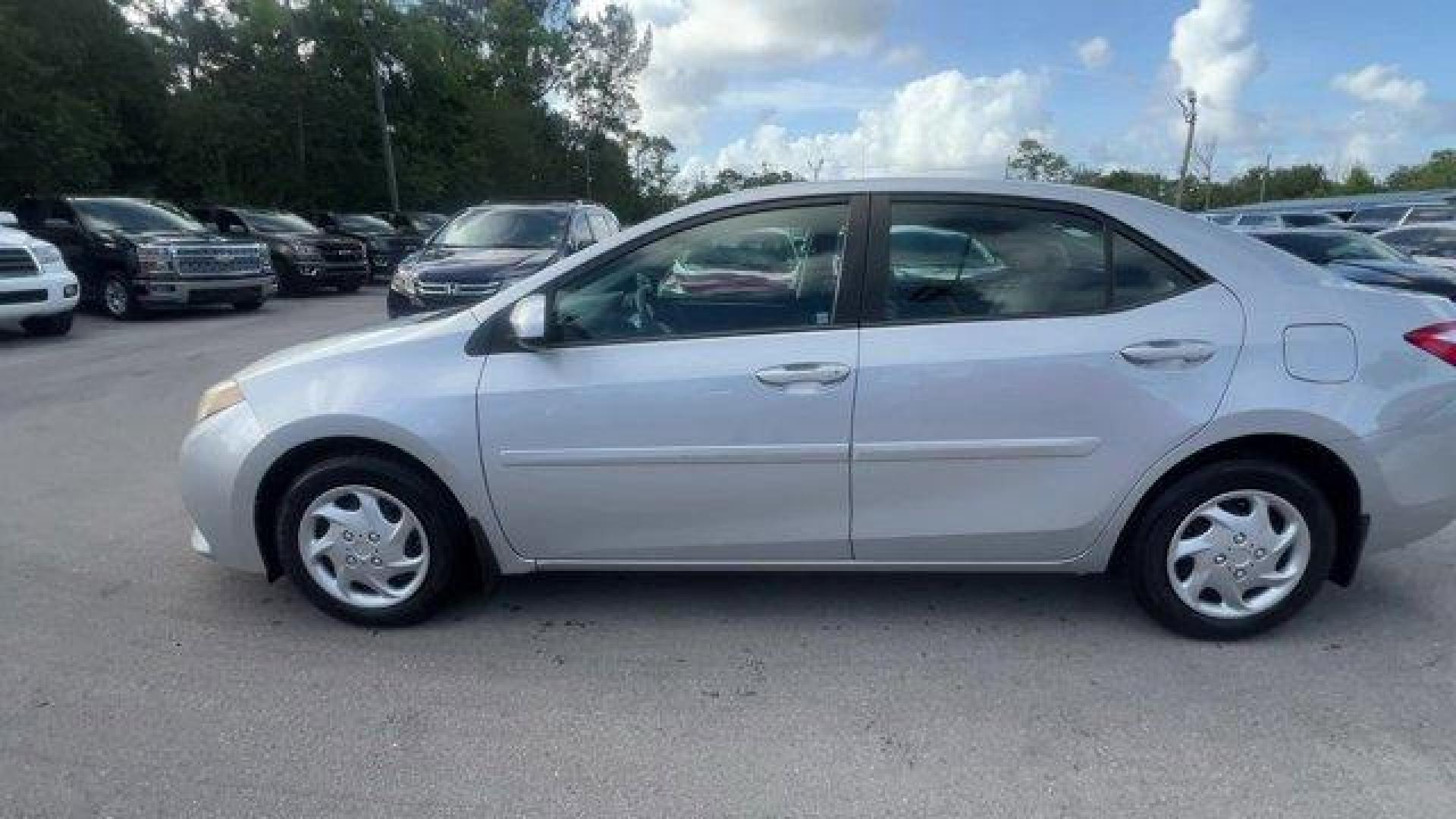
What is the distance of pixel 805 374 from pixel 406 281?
23.6ft

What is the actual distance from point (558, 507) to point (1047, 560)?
1.76 meters

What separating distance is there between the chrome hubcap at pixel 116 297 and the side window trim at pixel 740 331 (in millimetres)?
12604

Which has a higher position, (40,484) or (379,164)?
(379,164)

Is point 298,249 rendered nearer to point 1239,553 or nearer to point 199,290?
point 199,290

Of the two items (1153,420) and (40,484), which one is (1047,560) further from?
(40,484)

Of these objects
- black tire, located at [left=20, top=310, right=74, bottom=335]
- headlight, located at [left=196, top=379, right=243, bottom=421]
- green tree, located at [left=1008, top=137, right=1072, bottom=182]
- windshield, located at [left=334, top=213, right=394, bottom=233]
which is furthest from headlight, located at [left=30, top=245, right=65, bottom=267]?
green tree, located at [left=1008, top=137, right=1072, bottom=182]

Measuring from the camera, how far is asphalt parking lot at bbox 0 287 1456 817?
8.30 ft

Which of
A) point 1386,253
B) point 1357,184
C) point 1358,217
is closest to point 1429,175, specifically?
point 1357,184

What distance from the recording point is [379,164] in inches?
1313

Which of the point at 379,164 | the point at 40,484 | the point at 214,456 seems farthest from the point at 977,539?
the point at 379,164

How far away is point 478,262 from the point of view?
9.35 meters

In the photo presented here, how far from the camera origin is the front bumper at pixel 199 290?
13.0 meters

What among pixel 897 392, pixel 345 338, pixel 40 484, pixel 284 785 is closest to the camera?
pixel 284 785

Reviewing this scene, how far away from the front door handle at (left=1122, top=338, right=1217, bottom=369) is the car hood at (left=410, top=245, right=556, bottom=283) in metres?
6.49
